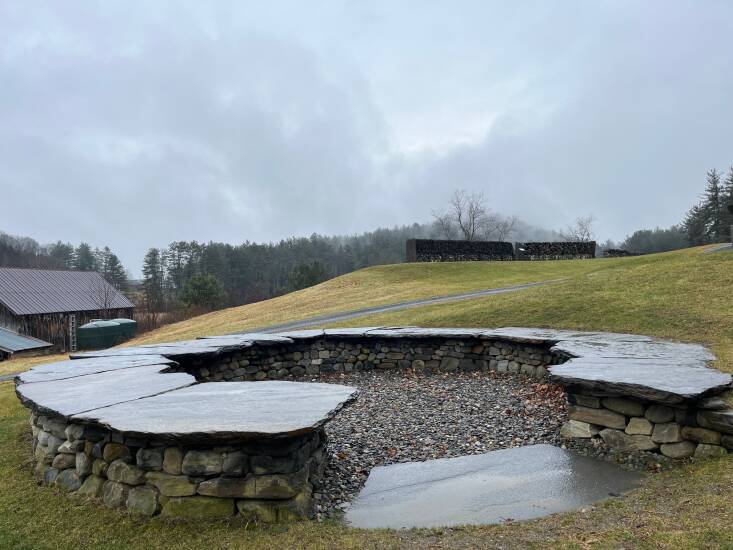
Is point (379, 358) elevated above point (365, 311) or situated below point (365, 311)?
below

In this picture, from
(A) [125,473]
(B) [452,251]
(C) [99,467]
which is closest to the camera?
(A) [125,473]

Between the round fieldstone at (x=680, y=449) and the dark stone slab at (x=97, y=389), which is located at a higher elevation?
the dark stone slab at (x=97, y=389)

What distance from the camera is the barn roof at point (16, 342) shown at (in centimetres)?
2525

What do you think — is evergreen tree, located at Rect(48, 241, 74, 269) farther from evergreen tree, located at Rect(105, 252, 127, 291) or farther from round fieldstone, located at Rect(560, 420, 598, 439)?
round fieldstone, located at Rect(560, 420, 598, 439)

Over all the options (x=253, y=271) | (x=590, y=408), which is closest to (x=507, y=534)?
(x=590, y=408)

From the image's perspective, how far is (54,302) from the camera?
3228cm

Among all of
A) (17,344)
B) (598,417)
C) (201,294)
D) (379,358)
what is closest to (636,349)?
(598,417)

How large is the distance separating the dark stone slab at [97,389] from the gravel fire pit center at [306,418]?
23 millimetres

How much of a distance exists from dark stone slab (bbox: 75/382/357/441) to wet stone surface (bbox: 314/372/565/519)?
64 centimetres

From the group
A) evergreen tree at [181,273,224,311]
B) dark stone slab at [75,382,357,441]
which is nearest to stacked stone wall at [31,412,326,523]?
dark stone slab at [75,382,357,441]

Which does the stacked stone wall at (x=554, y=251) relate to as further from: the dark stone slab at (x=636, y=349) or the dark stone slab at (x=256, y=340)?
the dark stone slab at (x=256, y=340)

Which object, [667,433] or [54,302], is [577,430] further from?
[54,302]

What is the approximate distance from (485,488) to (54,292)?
121ft

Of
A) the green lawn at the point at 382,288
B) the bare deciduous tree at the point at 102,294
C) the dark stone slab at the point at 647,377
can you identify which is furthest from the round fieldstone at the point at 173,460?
the bare deciduous tree at the point at 102,294
